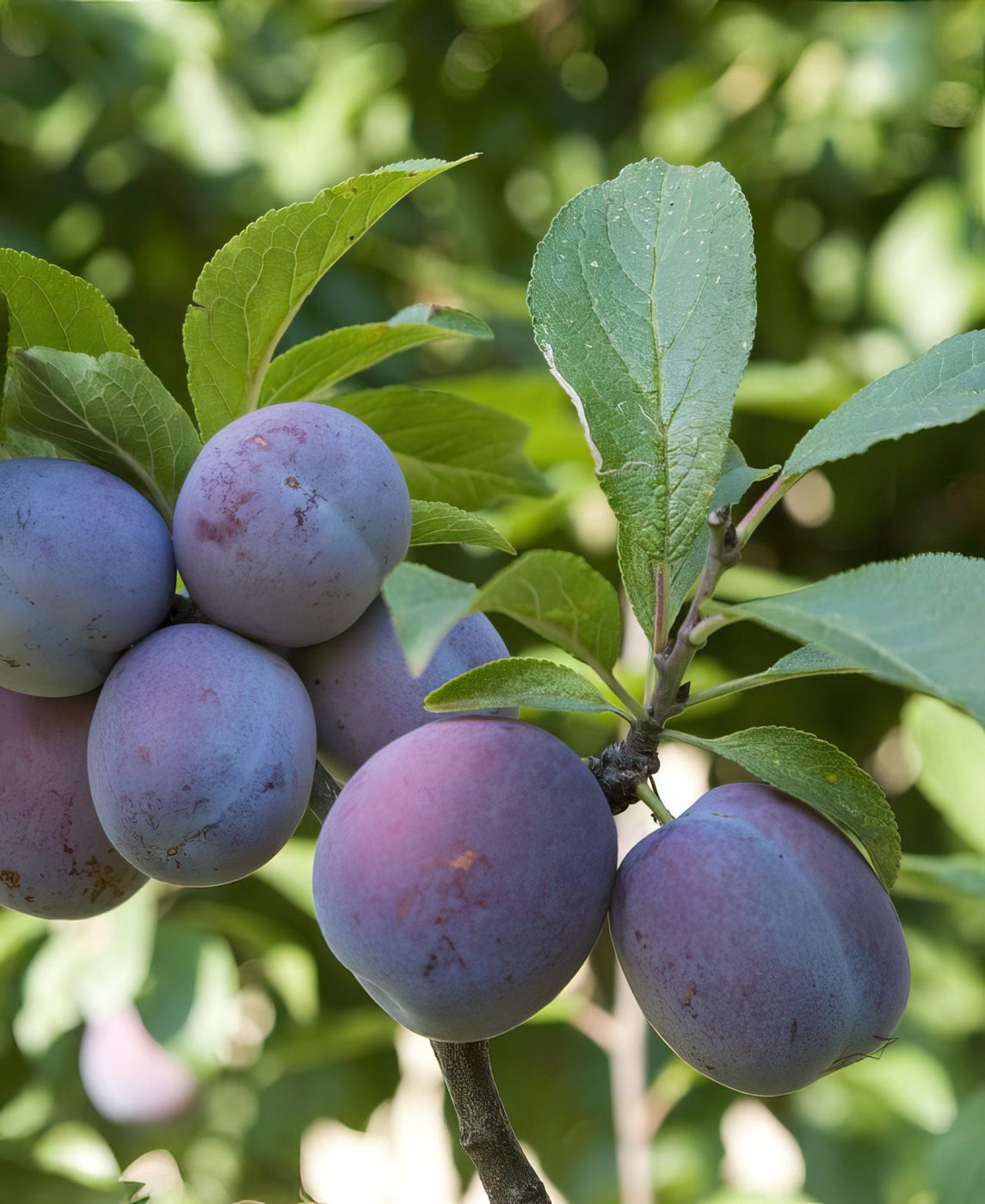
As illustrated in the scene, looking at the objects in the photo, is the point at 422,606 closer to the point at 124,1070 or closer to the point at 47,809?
the point at 47,809

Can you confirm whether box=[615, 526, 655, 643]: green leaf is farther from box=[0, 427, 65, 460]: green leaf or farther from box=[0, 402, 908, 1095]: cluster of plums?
box=[0, 427, 65, 460]: green leaf

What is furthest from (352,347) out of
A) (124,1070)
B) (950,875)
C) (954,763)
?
(124,1070)

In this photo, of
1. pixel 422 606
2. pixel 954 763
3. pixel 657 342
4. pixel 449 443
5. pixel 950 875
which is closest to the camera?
pixel 422 606

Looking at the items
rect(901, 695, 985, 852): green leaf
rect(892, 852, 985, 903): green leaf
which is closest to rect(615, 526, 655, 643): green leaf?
rect(892, 852, 985, 903): green leaf

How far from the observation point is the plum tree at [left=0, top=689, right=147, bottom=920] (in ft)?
1.19

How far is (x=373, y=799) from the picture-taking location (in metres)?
0.32

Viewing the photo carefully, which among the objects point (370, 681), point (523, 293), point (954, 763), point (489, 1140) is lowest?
point (954, 763)

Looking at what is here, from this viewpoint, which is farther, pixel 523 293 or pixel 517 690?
pixel 523 293

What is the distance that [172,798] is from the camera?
1.07 feet

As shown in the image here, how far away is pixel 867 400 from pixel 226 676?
0.67 ft

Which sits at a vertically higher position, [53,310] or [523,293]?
[53,310]

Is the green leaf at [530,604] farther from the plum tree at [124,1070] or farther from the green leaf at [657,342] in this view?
the plum tree at [124,1070]

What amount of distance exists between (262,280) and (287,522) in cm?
10

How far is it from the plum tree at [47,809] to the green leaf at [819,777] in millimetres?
192
